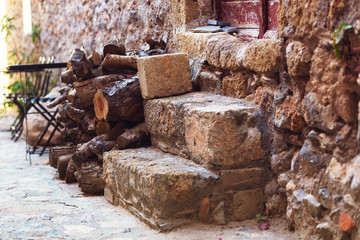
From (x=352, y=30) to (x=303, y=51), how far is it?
407 mm

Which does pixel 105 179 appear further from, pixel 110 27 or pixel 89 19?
pixel 89 19

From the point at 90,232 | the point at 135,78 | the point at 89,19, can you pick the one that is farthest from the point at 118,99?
the point at 89,19

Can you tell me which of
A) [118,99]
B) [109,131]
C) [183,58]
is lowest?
[109,131]

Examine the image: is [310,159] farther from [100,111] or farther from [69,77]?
[69,77]

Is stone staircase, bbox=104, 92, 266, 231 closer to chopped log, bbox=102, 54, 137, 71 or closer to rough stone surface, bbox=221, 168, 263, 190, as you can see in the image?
rough stone surface, bbox=221, 168, 263, 190

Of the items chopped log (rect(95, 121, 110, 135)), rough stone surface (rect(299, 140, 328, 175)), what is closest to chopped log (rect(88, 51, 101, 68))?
chopped log (rect(95, 121, 110, 135))

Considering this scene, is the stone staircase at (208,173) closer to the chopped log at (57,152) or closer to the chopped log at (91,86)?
the chopped log at (91,86)

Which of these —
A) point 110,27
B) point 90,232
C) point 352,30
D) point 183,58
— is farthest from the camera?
point 110,27

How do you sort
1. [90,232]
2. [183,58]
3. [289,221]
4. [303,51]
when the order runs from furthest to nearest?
[183,58] → [90,232] → [289,221] → [303,51]

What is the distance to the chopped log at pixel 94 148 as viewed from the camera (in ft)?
13.5

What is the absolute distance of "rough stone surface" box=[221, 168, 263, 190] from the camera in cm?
306

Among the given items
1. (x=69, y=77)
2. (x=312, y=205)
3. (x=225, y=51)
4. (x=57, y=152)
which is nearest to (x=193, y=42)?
(x=225, y=51)

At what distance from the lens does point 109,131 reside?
13.9 ft

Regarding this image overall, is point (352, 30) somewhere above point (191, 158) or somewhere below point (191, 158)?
above
